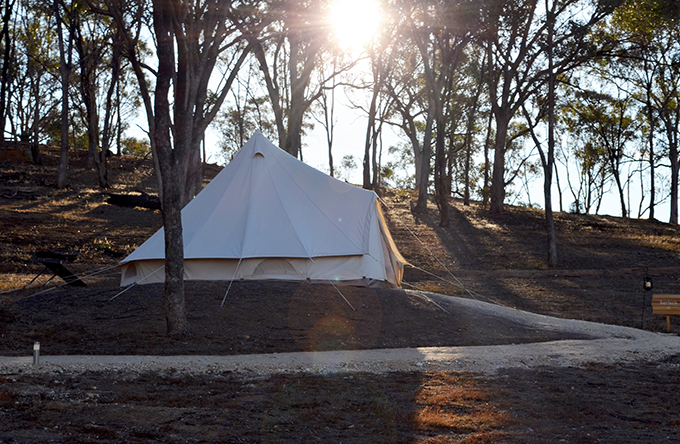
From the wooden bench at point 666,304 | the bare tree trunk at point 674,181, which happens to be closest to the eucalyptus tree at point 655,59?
the bare tree trunk at point 674,181

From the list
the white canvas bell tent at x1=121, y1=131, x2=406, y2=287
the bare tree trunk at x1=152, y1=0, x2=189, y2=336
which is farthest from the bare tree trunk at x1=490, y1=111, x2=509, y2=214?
the bare tree trunk at x1=152, y1=0, x2=189, y2=336

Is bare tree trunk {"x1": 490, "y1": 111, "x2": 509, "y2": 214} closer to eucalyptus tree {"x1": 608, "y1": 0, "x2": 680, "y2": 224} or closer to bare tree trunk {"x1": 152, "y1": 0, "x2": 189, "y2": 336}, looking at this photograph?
eucalyptus tree {"x1": 608, "y1": 0, "x2": 680, "y2": 224}

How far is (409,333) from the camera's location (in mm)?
9812

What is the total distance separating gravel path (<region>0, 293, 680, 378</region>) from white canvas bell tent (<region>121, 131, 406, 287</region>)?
415 centimetres

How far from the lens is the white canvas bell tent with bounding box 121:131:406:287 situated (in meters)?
12.3

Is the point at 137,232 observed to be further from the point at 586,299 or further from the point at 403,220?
the point at 586,299

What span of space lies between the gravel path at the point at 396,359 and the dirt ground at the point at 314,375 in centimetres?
29

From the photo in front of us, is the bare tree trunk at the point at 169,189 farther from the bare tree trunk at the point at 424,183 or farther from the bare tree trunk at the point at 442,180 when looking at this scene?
the bare tree trunk at the point at 424,183

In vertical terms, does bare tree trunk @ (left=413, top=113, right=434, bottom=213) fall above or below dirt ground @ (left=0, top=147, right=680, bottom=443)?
above

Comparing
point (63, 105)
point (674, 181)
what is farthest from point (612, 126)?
point (63, 105)

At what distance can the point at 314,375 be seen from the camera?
6.95 meters

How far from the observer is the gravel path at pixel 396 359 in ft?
22.7

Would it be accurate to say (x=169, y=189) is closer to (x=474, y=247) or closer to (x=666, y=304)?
(x=666, y=304)

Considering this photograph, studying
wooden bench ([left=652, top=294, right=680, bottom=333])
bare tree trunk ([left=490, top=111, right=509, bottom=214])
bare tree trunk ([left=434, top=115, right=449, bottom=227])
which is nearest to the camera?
wooden bench ([left=652, top=294, right=680, bottom=333])
